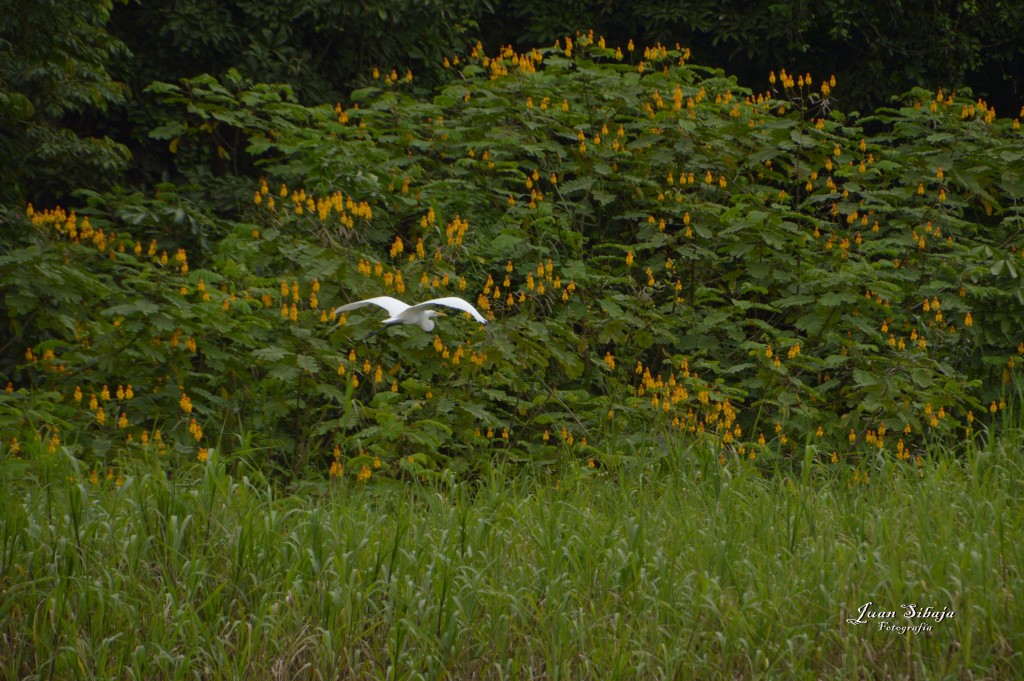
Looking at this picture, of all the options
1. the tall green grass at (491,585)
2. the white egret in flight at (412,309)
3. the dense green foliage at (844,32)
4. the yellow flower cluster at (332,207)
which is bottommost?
the tall green grass at (491,585)

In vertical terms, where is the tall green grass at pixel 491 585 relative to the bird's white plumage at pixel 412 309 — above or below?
below

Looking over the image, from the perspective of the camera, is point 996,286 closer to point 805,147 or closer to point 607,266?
point 805,147

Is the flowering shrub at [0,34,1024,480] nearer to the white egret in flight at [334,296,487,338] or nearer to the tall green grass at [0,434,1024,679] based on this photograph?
the white egret in flight at [334,296,487,338]

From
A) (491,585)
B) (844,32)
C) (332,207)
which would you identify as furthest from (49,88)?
(844,32)

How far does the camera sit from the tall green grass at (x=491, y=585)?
11.7 ft

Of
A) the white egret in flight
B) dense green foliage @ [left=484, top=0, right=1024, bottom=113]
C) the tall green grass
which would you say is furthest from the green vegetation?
dense green foliage @ [left=484, top=0, right=1024, bottom=113]

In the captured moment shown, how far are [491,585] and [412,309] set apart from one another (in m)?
1.29

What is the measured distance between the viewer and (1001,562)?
3.84 meters

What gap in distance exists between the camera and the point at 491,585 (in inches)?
152

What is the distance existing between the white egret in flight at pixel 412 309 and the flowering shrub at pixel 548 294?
289 mm

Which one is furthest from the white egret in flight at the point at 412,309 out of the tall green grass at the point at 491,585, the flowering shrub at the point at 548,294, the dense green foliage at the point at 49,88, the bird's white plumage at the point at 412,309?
the dense green foliage at the point at 49,88

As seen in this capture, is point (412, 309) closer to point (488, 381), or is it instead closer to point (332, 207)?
point (488, 381)

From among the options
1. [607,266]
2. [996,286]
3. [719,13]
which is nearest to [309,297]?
[607,266]

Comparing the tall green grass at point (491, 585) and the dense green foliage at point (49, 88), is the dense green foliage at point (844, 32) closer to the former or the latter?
the dense green foliage at point (49, 88)
